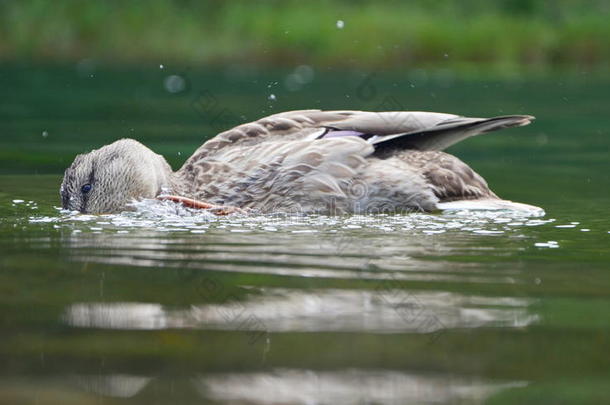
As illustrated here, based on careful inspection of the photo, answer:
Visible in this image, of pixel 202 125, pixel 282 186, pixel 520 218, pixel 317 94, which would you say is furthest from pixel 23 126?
pixel 520 218

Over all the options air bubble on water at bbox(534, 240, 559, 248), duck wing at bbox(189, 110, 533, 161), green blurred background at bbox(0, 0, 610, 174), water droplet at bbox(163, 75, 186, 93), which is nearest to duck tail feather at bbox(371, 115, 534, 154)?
duck wing at bbox(189, 110, 533, 161)

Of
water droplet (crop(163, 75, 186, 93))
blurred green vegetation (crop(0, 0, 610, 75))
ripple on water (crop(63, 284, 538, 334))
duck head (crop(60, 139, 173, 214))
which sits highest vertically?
blurred green vegetation (crop(0, 0, 610, 75))

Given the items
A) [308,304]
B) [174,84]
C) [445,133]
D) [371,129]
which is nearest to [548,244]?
[445,133]

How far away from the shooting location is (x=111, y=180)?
27.6 ft

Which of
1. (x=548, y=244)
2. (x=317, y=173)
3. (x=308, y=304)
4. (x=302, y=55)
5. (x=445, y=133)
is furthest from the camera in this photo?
(x=302, y=55)

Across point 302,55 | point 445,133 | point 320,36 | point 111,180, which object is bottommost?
point 111,180

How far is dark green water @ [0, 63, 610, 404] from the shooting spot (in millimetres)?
3994

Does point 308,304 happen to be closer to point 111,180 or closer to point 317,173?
point 317,173

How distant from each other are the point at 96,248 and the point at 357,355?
2691 millimetres

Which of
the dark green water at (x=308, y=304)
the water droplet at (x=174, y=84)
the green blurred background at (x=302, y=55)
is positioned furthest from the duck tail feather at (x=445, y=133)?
the water droplet at (x=174, y=84)

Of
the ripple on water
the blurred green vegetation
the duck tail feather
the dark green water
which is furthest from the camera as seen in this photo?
the blurred green vegetation

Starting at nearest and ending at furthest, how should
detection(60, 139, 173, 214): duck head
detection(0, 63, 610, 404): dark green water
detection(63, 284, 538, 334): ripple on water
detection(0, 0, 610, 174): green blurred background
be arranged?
detection(0, 63, 610, 404): dark green water < detection(63, 284, 538, 334): ripple on water < detection(60, 139, 173, 214): duck head < detection(0, 0, 610, 174): green blurred background

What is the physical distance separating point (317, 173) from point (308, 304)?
3168mm

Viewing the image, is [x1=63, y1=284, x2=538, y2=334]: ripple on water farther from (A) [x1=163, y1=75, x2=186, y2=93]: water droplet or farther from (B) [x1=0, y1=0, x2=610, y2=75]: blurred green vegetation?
(B) [x1=0, y1=0, x2=610, y2=75]: blurred green vegetation
